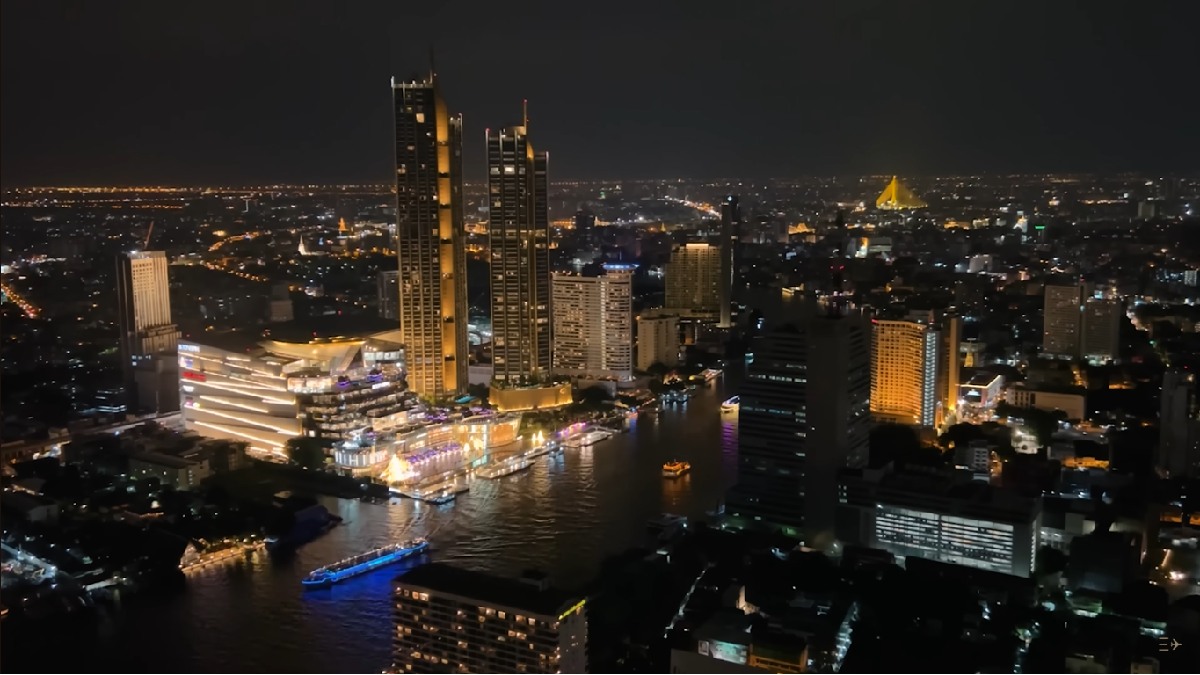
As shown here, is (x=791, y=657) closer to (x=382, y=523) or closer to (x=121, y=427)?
(x=382, y=523)

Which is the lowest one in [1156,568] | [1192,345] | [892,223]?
[1156,568]

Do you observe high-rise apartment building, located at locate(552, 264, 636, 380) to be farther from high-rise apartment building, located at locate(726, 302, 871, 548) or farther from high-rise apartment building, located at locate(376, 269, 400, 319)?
high-rise apartment building, located at locate(726, 302, 871, 548)

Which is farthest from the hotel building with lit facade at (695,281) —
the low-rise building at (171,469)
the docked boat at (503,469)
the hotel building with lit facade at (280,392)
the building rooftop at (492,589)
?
the building rooftop at (492,589)

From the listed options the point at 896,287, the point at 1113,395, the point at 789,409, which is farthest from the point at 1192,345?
the point at 789,409

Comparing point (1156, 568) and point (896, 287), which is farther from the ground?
point (896, 287)

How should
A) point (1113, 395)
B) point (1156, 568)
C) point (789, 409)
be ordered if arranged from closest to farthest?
point (1156, 568) → point (789, 409) → point (1113, 395)

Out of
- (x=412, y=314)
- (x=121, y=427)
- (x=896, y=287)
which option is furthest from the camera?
(x=896, y=287)

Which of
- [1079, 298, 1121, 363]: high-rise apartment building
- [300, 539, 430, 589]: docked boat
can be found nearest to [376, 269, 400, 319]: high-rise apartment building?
[300, 539, 430, 589]: docked boat
